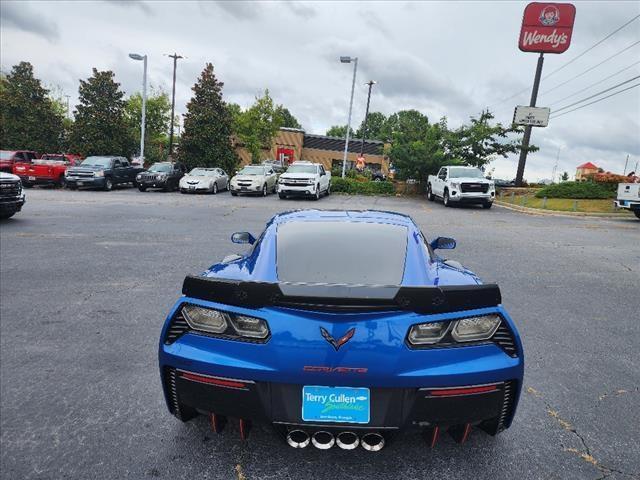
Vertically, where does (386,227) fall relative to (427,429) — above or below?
above

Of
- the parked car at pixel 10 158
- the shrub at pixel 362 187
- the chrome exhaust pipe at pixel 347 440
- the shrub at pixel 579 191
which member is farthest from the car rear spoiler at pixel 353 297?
the parked car at pixel 10 158

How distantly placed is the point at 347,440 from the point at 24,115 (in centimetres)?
4826

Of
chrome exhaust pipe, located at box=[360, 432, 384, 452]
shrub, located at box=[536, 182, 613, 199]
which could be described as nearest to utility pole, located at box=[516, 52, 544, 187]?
shrub, located at box=[536, 182, 613, 199]

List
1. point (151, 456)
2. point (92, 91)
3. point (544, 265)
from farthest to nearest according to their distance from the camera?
1. point (92, 91)
2. point (544, 265)
3. point (151, 456)

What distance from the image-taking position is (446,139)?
2623 centimetres

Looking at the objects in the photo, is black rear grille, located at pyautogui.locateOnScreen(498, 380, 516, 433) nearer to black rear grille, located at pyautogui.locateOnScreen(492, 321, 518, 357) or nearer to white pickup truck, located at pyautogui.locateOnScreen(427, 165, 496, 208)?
black rear grille, located at pyautogui.locateOnScreen(492, 321, 518, 357)

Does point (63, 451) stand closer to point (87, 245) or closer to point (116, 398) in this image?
point (116, 398)

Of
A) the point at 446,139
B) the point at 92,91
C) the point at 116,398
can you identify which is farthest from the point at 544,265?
the point at 92,91

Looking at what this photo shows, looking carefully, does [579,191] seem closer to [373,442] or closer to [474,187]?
[474,187]

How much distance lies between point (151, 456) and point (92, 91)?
138ft

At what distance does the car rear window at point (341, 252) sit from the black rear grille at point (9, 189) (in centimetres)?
1074

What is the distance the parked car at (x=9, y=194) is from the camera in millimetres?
10875

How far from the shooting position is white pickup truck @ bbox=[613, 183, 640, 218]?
16.4m

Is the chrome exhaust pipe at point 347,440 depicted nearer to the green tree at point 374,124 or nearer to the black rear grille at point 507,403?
the black rear grille at point 507,403
